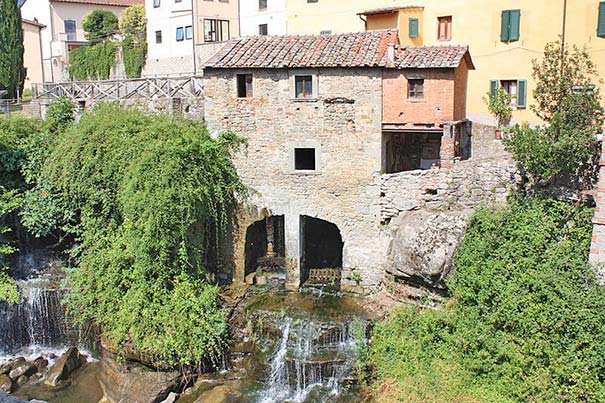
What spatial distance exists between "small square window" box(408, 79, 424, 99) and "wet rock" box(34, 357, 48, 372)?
13889mm

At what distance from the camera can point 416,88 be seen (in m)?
19.6

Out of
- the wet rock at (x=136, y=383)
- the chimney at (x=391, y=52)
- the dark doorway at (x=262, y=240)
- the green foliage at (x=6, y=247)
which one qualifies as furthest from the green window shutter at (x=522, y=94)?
the green foliage at (x=6, y=247)

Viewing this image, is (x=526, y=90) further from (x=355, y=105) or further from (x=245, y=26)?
(x=245, y=26)

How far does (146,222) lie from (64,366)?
5015 mm

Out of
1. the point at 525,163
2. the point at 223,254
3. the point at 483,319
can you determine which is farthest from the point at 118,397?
the point at 525,163

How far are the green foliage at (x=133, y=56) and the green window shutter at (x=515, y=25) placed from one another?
22811 millimetres

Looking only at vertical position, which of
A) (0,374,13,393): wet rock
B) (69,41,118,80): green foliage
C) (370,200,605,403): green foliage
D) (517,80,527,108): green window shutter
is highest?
(69,41,118,80): green foliage

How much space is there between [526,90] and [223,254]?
1375 centimetres

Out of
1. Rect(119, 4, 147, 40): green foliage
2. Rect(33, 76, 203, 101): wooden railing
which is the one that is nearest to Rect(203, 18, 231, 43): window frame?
Rect(119, 4, 147, 40): green foliage

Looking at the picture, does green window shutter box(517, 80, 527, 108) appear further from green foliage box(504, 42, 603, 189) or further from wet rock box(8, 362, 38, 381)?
wet rock box(8, 362, 38, 381)

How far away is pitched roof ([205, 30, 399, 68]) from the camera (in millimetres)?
19359

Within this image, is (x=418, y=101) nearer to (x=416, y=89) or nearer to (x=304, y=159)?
(x=416, y=89)

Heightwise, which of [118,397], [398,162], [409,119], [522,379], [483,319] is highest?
[409,119]

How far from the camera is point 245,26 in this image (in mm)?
37031
